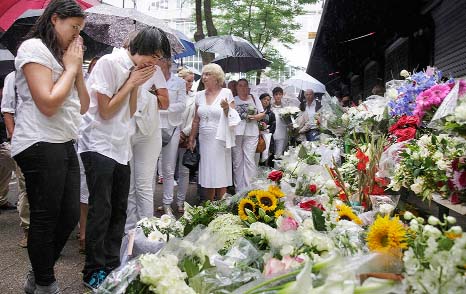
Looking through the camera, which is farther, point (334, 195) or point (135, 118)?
point (135, 118)

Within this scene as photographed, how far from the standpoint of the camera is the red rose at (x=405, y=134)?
3314 mm

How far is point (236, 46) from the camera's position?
336 inches

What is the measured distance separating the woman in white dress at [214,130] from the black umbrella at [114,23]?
0.71 meters

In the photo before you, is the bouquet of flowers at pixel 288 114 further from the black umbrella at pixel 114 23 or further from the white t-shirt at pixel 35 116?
the white t-shirt at pixel 35 116

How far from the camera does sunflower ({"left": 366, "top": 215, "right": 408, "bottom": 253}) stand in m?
1.61

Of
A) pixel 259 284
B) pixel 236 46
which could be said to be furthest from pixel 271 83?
pixel 259 284

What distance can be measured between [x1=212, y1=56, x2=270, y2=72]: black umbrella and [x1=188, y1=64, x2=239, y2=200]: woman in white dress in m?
3.11

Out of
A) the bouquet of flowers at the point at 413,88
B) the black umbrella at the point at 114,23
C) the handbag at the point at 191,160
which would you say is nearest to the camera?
the bouquet of flowers at the point at 413,88

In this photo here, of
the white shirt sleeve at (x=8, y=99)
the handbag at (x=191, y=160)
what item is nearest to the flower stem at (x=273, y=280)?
the white shirt sleeve at (x=8, y=99)

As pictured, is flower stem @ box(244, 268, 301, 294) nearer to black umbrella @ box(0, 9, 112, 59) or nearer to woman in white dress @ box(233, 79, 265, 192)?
black umbrella @ box(0, 9, 112, 59)

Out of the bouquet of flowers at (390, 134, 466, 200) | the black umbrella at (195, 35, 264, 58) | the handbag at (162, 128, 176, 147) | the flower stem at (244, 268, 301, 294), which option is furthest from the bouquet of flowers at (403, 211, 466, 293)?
the black umbrella at (195, 35, 264, 58)

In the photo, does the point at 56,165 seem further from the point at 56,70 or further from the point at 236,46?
the point at 236,46

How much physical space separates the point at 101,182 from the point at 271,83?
467 inches

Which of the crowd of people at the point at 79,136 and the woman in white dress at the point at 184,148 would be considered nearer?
the crowd of people at the point at 79,136
